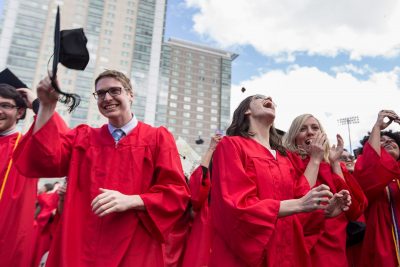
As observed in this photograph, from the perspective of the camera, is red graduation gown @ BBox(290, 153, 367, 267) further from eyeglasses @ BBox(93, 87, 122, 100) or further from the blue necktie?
eyeglasses @ BBox(93, 87, 122, 100)

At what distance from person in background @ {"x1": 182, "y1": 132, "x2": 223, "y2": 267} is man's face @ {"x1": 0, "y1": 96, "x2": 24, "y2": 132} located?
2.23 m

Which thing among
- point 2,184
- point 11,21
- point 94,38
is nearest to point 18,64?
point 11,21

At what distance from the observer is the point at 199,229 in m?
4.48

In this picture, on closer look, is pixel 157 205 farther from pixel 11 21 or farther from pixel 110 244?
pixel 11 21

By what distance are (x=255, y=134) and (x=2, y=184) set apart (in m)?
2.34

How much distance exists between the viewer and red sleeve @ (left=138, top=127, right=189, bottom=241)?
211 centimetres

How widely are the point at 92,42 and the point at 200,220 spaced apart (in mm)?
54467

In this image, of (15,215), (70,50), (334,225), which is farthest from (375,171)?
(15,215)

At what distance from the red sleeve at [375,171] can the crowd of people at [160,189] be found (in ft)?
0.03

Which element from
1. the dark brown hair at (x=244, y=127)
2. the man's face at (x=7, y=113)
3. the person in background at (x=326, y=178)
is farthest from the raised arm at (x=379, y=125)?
the man's face at (x=7, y=113)

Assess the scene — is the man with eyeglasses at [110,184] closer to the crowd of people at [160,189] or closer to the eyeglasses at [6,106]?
the crowd of people at [160,189]

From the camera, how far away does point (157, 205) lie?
2.11 m

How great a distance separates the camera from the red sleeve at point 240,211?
1.95 metres

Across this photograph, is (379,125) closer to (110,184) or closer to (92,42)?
(110,184)
